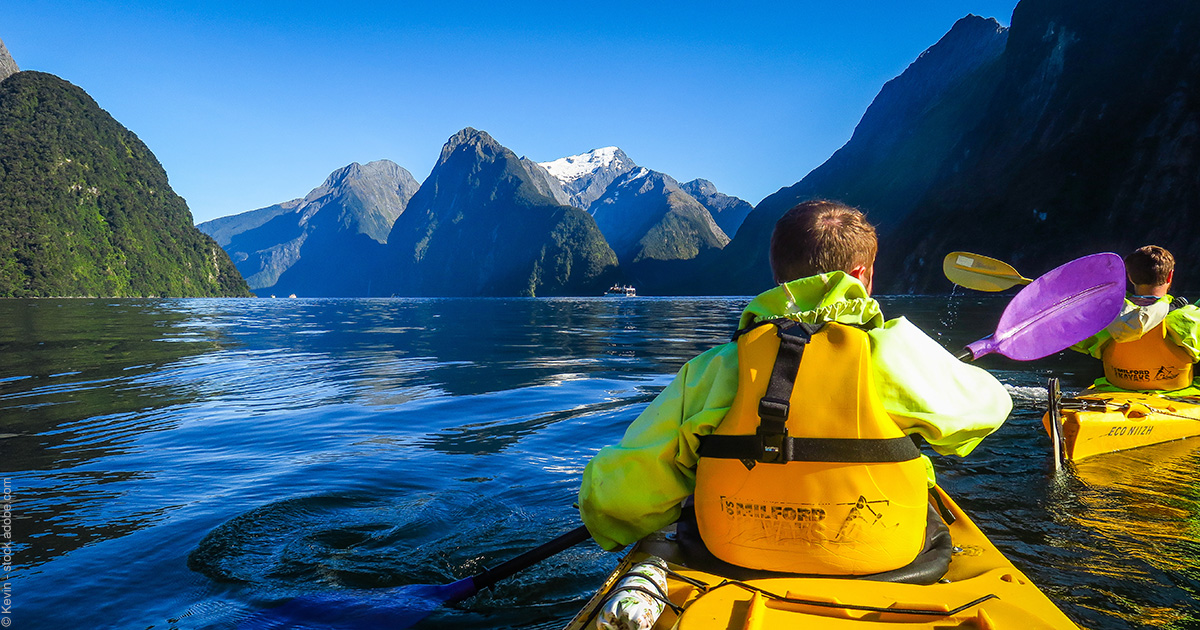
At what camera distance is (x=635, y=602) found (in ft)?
6.72

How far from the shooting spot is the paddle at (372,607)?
155 inches

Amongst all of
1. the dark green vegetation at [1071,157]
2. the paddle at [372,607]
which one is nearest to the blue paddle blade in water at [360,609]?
the paddle at [372,607]

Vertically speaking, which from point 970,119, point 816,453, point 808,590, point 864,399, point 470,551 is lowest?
point 470,551

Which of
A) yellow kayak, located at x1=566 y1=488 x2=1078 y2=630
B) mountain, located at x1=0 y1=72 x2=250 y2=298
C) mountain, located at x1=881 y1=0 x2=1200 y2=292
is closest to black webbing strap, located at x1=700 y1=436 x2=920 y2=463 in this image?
yellow kayak, located at x1=566 y1=488 x2=1078 y2=630

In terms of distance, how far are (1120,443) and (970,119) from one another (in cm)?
14791

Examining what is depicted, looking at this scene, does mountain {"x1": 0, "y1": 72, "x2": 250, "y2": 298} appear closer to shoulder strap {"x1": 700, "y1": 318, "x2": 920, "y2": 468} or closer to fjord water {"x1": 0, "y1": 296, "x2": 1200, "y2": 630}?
fjord water {"x1": 0, "y1": 296, "x2": 1200, "y2": 630}

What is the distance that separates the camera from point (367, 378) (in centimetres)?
1494

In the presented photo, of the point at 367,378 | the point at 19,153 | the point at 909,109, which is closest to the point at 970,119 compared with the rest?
the point at 909,109

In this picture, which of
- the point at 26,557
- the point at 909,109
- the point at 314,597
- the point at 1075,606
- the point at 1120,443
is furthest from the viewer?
the point at 909,109

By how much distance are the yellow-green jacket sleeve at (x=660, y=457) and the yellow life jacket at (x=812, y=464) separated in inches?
3.2

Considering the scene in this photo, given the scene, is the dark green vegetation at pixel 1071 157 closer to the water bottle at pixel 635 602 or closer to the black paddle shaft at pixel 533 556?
the black paddle shaft at pixel 533 556

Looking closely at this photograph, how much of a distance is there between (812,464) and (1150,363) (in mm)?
8116

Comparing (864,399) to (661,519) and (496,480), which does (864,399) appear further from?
(496,480)

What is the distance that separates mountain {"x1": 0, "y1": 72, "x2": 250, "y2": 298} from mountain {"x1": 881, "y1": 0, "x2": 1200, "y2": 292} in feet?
502
